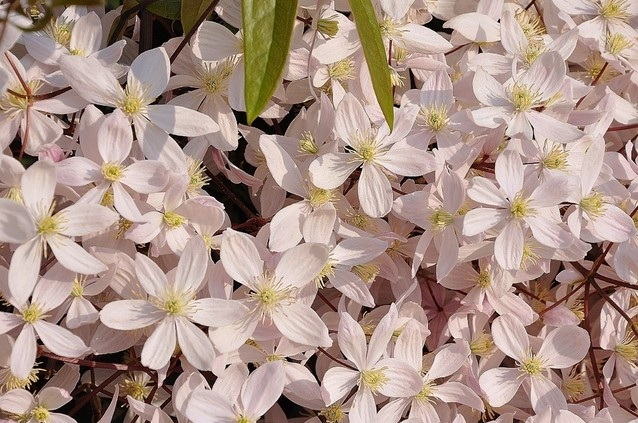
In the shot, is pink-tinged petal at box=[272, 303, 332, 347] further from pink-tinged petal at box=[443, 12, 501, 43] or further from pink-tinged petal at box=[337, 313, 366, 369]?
pink-tinged petal at box=[443, 12, 501, 43]

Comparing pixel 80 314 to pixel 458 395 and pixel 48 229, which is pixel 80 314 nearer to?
pixel 48 229

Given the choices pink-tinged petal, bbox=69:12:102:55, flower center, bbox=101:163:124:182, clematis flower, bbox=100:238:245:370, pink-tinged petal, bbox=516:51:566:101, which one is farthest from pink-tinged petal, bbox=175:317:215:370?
pink-tinged petal, bbox=516:51:566:101

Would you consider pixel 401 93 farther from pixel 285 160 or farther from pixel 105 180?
pixel 105 180

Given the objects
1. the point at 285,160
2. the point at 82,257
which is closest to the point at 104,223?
the point at 82,257

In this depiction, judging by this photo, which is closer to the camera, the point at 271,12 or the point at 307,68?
the point at 271,12

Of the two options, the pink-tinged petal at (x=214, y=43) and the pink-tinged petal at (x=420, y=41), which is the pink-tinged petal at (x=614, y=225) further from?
the pink-tinged petal at (x=214, y=43)

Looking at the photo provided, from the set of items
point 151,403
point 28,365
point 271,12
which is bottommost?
point 151,403

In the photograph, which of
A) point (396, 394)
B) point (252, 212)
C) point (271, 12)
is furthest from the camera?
point (252, 212)
